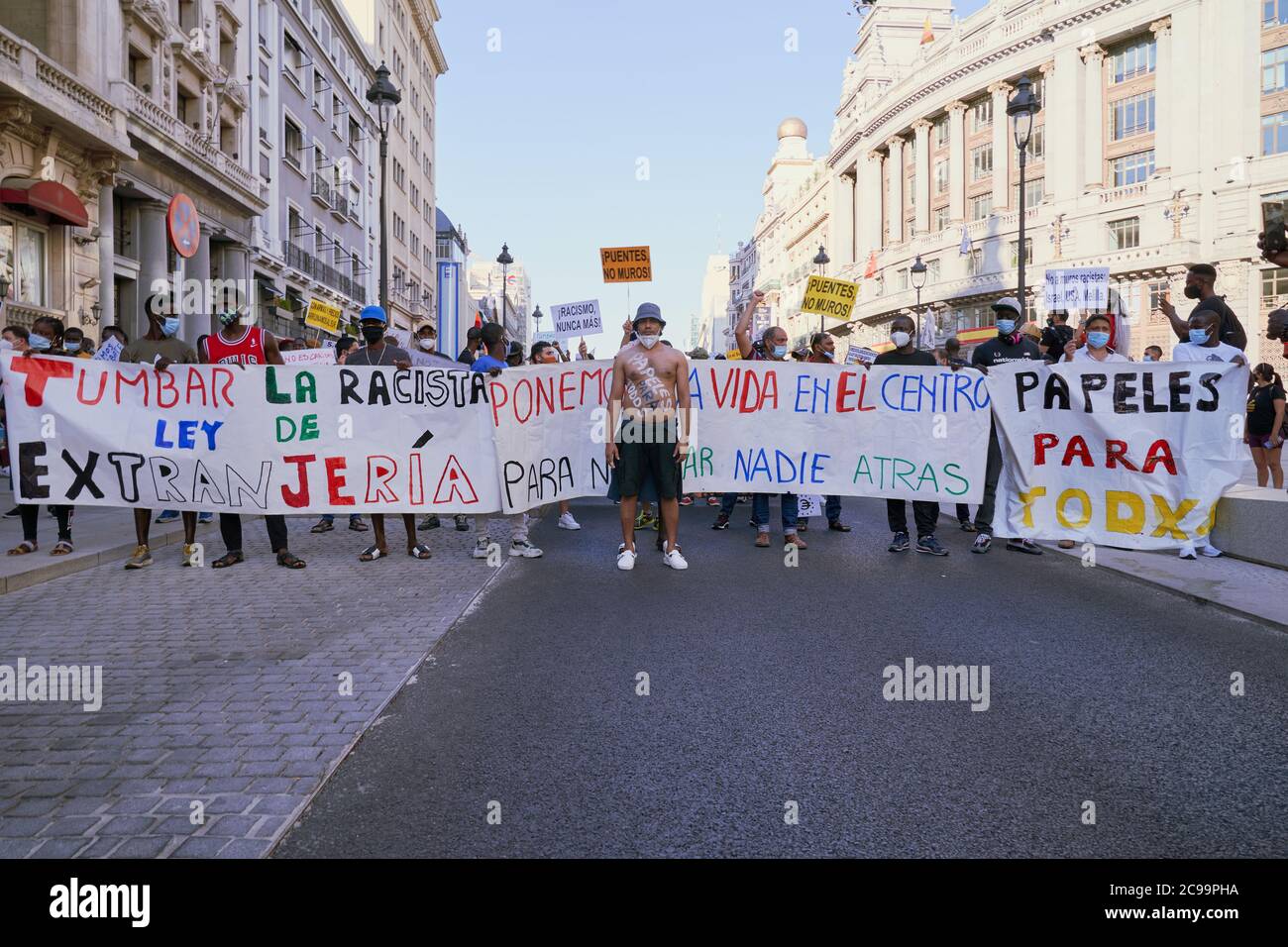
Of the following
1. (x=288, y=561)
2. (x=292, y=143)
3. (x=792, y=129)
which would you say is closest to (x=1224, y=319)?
(x=288, y=561)

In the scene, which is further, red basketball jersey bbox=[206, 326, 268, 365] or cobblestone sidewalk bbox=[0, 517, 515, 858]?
red basketball jersey bbox=[206, 326, 268, 365]

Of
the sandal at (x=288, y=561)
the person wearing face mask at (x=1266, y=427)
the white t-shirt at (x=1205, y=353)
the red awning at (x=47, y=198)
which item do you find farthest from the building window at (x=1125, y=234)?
the sandal at (x=288, y=561)

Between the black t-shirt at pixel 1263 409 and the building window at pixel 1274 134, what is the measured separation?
136 ft

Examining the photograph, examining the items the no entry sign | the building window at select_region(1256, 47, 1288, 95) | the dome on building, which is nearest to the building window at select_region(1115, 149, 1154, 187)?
the building window at select_region(1256, 47, 1288, 95)

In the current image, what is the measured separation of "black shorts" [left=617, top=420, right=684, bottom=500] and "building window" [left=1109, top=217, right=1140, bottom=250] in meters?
51.2

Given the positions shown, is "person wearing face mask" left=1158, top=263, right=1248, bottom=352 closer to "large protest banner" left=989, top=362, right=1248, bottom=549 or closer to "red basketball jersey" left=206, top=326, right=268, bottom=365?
"large protest banner" left=989, top=362, right=1248, bottom=549

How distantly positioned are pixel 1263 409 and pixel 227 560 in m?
12.6

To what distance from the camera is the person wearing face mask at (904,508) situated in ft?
28.0

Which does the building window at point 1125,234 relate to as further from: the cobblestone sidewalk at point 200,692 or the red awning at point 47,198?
the cobblestone sidewalk at point 200,692

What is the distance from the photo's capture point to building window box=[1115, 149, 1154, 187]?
51844mm

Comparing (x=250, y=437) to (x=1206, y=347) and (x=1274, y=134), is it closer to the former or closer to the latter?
(x=1206, y=347)

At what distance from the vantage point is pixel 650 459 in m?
7.82
